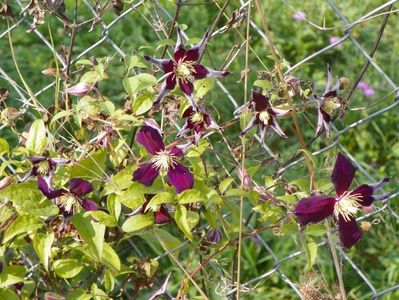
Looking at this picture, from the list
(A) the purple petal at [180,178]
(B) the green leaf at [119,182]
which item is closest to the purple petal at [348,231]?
(A) the purple petal at [180,178]

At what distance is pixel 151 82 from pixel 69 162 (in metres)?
0.19

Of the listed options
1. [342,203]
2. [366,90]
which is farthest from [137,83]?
[366,90]

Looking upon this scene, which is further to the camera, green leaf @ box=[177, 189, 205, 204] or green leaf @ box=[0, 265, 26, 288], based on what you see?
green leaf @ box=[0, 265, 26, 288]

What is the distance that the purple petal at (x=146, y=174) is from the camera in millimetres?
1383

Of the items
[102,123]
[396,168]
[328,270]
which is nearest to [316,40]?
[396,168]

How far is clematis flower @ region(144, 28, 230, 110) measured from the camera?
55.1 inches

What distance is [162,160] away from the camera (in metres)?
1.40

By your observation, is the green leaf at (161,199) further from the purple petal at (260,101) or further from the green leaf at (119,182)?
the purple petal at (260,101)

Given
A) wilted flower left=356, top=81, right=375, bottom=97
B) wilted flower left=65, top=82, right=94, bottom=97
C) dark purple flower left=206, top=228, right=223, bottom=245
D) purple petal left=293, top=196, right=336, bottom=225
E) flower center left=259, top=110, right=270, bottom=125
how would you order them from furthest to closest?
wilted flower left=356, top=81, right=375, bottom=97 → dark purple flower left=206, top=228, right=223, bottom=245 → wilted flower left=65, top=82, right=94, bottom=97 → flower center left=259, top=110, right=270, bottom=125 → purple petal left=293, top=196, right=336, bottom=225

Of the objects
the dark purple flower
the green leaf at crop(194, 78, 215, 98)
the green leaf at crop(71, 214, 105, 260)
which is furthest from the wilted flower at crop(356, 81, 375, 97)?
the green leaf at crop(71, 214, 105, 260)

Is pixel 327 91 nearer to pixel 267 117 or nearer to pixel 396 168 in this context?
pixel 267 117

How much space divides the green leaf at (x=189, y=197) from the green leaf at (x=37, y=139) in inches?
11.3

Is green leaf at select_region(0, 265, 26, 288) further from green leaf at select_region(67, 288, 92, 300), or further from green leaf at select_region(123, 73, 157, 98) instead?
green leaf at select_region(123, 73, 157, 98)

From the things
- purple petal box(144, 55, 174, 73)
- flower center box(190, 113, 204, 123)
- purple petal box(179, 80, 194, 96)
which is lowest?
flower center box(190, 113, 204, 123)
